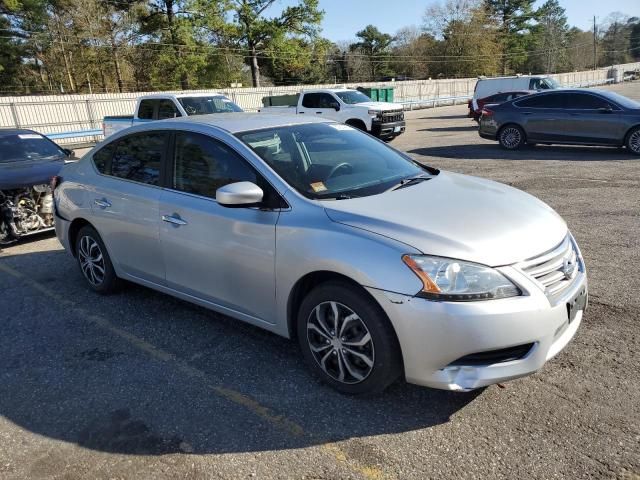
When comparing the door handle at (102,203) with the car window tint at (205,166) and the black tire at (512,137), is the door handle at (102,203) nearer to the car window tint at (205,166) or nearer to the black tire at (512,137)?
the car window tint at (205,166)

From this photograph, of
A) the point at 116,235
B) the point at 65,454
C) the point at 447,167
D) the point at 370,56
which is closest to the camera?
the point at 65,454

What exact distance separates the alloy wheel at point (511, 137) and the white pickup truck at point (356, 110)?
4.21m

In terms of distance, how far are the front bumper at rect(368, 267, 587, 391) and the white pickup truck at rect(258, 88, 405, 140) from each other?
1433 cm

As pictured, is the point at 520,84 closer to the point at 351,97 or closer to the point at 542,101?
the point at 351,97

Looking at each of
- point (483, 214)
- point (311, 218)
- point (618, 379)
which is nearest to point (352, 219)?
point (311, 218)

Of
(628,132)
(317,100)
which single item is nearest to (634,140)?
(628,132)

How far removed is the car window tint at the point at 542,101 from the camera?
1289cm

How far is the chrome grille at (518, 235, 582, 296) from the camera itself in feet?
9.22

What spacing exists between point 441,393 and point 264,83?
2479 inches

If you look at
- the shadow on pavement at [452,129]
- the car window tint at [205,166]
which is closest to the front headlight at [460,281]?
the car window tint at [205,166]

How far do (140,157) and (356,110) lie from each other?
13.6 meters

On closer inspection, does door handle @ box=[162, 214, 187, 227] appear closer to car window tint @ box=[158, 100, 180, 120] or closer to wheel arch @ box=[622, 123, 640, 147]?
car window tint @ box=[158, 100, 180, 120]

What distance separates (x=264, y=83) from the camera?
205ft

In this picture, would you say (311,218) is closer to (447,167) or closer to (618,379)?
(618,379)
